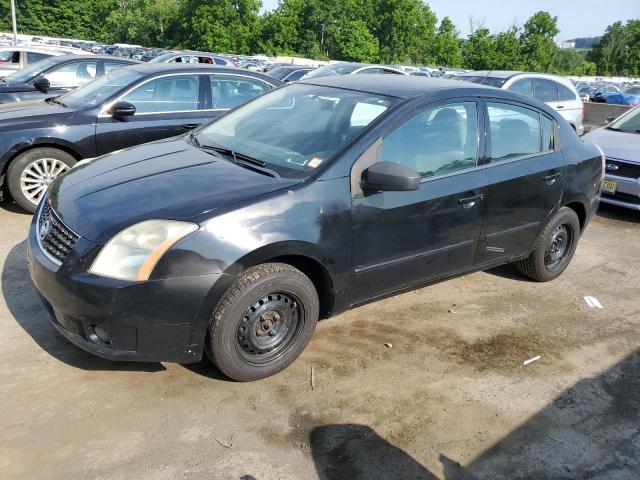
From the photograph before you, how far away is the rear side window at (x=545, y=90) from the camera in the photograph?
10.8 m

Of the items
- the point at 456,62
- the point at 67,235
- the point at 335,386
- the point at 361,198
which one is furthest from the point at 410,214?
the point at 456,62

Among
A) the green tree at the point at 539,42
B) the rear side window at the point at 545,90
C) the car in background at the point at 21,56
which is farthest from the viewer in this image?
the green tree at the point at 539,42

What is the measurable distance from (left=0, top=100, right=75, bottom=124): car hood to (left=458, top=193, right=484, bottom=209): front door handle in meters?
4.31

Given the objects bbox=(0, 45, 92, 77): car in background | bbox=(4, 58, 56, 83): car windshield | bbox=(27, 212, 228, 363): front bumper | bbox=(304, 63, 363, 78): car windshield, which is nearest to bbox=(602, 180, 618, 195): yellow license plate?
bbox=(27, 212, 228, 363): front bumper

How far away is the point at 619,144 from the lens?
7.59 metres

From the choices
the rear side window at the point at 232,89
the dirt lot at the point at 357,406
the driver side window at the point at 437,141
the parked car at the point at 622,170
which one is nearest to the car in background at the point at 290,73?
the rear side window at the point at 232,89

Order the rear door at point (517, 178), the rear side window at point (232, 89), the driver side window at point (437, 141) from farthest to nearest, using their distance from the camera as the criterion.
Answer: the rear side window at point (232, 89) → the rear door at point (517, 178) → the driver side window at point (437, 141)

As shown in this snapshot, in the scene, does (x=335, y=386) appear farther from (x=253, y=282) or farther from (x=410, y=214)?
(x=410, y=214)

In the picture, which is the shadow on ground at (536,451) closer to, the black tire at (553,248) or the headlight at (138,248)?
the headlight at (138,248)

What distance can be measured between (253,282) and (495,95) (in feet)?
8.03

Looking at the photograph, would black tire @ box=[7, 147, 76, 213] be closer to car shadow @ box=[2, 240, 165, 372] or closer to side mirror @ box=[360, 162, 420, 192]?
car shadow @ box=[2, 240, 165, 372]

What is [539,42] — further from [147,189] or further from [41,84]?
[147,189]

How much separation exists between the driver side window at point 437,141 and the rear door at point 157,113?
3.52 meters

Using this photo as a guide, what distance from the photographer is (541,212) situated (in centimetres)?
458
